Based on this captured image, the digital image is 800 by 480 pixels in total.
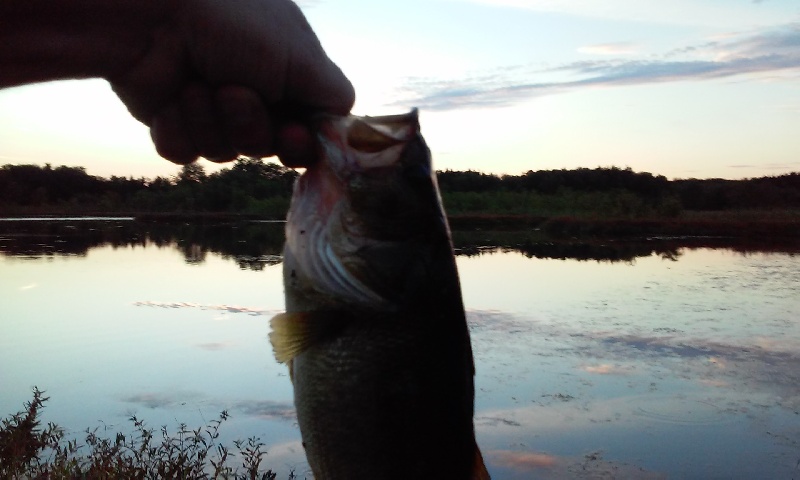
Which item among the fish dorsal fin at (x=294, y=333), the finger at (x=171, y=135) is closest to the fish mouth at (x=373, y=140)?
the fish dorsal fin at (x=294, y=333)

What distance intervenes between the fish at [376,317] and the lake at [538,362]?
6363mm

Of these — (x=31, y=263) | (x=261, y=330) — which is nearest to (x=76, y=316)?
(x=261, y=330)

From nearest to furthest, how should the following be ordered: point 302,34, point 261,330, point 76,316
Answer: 1. point 302,34
2. point 261,330
3. point 76,316

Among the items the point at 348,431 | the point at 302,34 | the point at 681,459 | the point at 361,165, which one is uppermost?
the point at 302,34

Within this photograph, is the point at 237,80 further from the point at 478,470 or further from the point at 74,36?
the point at 478,470

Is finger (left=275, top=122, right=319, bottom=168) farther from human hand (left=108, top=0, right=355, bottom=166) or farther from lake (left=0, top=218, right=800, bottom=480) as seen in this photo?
lake (left=0, top=218, right=800, bottom=480)

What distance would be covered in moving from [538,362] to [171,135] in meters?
10.5

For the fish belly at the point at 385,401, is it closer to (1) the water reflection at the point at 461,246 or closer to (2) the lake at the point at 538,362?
(2) the lake at the point at 538,362

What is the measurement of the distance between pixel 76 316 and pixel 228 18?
1740cm

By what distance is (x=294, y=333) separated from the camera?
1.93 metres

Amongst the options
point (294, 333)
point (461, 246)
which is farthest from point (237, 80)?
point (461, 246)

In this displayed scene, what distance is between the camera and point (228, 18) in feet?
7.29

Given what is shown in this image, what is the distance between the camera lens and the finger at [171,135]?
2.46 meters

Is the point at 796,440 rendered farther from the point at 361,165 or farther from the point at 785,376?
the point at 361,165
